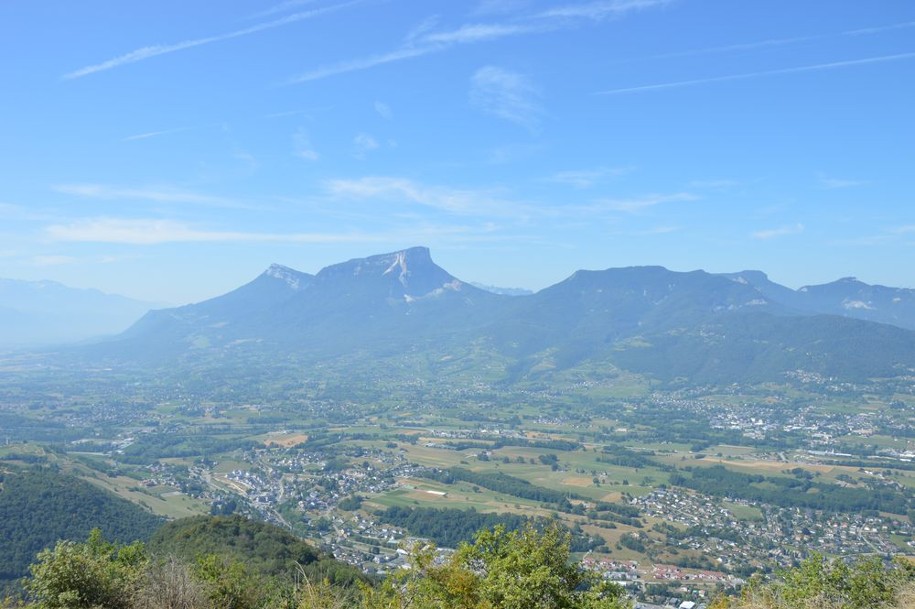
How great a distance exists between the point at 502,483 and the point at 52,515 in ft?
121

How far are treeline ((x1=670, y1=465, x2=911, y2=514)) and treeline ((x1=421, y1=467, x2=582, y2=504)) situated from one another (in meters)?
13.4

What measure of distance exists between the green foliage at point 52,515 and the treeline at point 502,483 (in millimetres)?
28272

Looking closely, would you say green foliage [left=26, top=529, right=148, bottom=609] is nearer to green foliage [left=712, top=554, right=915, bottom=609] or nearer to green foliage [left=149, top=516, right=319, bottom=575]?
green foliage [left=712, top=554, right=915, bottom=609]

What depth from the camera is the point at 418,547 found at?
12508 mm

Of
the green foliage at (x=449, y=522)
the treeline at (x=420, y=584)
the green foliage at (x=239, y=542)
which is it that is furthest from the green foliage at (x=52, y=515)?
the treeline at (x=420, y=584)

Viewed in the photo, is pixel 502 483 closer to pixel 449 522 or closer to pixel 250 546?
pixel 449 522

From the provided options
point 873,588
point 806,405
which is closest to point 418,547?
point 873,588

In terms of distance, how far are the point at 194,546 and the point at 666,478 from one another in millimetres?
48408

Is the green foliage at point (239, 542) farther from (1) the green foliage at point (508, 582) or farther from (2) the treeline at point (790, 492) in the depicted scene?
(2) the treeline at point (790, 492)

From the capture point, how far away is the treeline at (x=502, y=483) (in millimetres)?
56375

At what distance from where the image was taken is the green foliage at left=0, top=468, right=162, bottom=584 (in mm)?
34906

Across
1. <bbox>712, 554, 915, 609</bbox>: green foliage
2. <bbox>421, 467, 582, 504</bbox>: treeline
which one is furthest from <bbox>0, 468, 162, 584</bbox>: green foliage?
<bbox>712, 554, 915, 609</bbox>: green foliage

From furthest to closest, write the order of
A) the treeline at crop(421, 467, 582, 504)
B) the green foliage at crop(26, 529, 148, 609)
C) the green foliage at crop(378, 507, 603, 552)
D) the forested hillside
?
1. the treeline at crop(421, 467, 582, 504)
2. the green foliage at crop(378, 507, 603, 552)
3. the forested hillside
4. the green foliage at crop(26, 529, 148, 609)

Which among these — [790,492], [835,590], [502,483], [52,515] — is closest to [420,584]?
[835,590]
